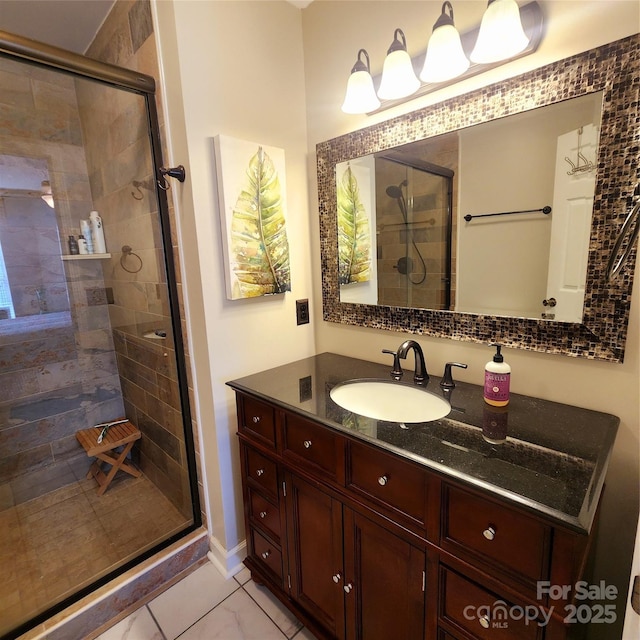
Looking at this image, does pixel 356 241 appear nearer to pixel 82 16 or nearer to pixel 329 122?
pixel 329 122

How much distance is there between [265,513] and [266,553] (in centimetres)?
18

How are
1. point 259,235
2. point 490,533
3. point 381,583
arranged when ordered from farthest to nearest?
point 259,235
point 381,583
point 490,533

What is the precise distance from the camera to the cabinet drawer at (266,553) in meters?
1.36

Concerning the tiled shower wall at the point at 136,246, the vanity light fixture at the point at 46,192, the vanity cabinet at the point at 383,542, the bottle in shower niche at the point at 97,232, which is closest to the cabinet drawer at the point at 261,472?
the vanity cabinet at the point at 383,542

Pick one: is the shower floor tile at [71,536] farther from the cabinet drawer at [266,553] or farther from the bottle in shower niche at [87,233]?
the bottle in shower niche at [87,233]

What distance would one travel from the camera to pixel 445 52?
3.55 ft

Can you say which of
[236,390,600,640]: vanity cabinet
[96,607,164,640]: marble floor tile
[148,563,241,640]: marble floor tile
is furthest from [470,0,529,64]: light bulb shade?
[96,607,164,640]: marble floor tile

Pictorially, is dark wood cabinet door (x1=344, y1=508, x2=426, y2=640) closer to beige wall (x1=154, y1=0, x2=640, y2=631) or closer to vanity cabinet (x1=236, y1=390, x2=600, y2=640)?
vanity cabinet (x1=236, y1=390, x2=600, y2=640)

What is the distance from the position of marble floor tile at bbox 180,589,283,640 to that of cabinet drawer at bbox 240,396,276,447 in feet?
2.46

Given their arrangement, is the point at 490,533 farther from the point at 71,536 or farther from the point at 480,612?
the point at 71,536

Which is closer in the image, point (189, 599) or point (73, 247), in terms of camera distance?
point (189, 599)

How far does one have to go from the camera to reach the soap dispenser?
100 centimetres

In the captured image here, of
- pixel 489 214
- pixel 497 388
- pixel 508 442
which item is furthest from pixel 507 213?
pixel 508 442

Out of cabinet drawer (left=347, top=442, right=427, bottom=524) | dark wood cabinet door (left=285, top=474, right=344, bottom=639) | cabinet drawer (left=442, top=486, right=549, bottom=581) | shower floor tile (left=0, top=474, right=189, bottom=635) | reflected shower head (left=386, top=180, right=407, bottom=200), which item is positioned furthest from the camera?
shower floor tile (left=0, top=474, right=189, bottom=635)
